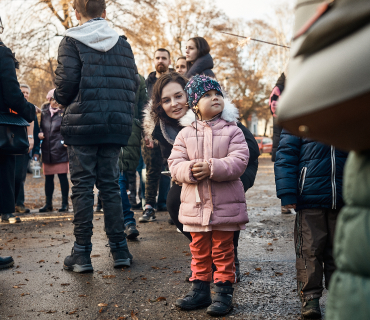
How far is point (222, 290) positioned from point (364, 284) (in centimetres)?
215

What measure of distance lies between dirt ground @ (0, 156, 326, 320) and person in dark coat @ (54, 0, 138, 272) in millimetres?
344

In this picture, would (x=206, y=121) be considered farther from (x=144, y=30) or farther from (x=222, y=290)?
(x=144, y=30)

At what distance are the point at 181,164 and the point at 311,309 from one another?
132 cm

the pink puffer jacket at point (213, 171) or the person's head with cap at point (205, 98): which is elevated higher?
the person's head with cap at point (205, 98)

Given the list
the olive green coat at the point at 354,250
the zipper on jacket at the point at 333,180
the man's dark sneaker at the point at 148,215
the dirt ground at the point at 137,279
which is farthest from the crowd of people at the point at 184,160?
the olive green coat at the point at 354,250

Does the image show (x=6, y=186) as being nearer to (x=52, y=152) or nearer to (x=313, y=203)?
(x=313, y=203)

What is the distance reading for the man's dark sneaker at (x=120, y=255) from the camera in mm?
4324

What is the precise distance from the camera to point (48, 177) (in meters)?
8.70

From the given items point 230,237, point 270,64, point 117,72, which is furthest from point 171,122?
point 270,64

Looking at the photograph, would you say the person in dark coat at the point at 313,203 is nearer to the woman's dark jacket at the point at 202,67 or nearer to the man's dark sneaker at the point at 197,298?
the man's dark sneaker at the point at 197,298

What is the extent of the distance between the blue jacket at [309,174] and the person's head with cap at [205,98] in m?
0.60

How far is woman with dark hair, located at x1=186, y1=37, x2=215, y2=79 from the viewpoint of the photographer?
6.42 metres

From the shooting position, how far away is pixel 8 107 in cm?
471

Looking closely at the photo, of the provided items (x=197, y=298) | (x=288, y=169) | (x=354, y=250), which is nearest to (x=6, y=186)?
(x=197, y=298)
